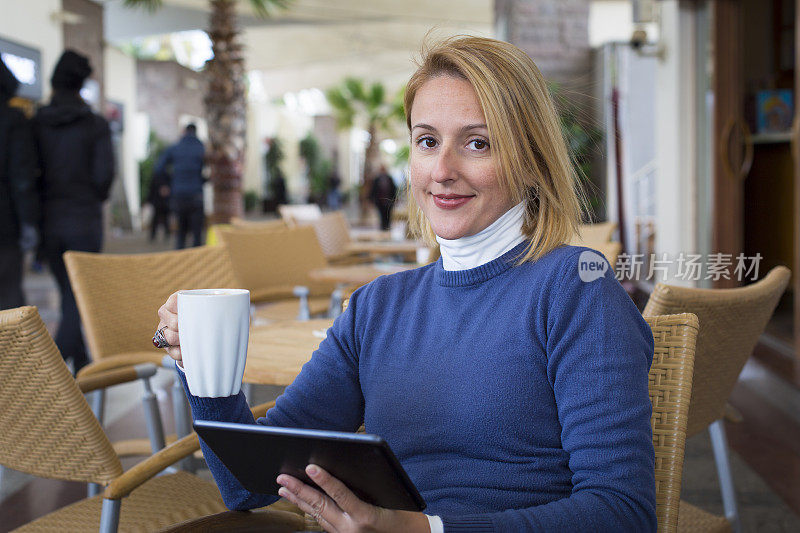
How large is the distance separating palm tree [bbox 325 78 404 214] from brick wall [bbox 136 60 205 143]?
14.7 feet

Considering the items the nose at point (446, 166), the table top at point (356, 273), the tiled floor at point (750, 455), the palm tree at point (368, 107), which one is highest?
the palm tree at point (368, 107)

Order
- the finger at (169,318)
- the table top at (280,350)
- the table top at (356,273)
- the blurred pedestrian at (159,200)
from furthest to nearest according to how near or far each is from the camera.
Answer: the blurred pedestrian at (159,200) < the table top at (356,273) < the table top at (280,350) < the finger at (169,318)

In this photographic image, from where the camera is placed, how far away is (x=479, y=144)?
1.14 m

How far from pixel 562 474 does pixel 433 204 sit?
0.41 metres

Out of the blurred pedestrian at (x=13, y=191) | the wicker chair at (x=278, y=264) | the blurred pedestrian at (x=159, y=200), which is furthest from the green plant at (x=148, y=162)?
the wicker chair at (x=278, y=264)

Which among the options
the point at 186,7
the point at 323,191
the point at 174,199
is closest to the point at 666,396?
the point at 174,199

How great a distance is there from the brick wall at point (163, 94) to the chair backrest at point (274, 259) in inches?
673

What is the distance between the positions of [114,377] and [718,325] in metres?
1.42

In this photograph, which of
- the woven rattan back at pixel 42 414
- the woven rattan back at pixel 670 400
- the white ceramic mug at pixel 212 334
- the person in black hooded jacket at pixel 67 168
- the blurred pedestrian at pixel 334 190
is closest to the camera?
the white ceramic mug at pixel 212 334

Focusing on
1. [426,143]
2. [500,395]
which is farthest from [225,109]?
[500,395]

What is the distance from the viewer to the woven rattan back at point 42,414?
1.37m

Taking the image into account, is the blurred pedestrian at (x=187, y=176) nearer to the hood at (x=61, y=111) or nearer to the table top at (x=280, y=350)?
the hood at (x=61, y=111)

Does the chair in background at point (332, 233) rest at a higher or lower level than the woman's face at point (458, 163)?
lower

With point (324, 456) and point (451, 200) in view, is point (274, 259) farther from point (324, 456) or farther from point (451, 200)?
point (324, 456)
